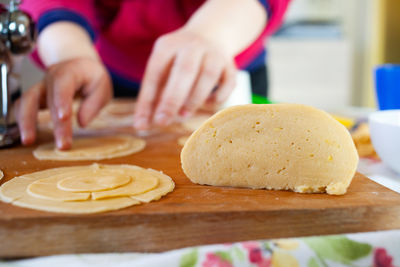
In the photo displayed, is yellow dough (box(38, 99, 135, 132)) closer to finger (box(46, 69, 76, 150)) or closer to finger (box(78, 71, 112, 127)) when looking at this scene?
finger (box(78, 71, 112, 127))

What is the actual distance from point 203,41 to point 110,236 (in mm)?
647

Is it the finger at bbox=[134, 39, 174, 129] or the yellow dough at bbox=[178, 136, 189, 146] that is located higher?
the finger at bbox=[134, 39, 174, 129]

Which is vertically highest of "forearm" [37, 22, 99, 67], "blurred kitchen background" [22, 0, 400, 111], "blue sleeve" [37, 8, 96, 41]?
"blue sleeve" [37, 8, 96, 41]

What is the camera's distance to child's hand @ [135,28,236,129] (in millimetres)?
956

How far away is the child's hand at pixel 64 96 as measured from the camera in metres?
0.90

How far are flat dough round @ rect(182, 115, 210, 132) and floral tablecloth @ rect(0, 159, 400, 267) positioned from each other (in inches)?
26.0

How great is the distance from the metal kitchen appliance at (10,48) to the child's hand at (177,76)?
0.28 m

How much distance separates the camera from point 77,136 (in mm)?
1051

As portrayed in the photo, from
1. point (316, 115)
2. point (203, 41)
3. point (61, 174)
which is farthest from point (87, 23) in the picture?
point (316, 115)

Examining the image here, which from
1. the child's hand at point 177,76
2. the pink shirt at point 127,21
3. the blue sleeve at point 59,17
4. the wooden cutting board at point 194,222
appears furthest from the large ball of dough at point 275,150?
the blue sleeve at point 59,17

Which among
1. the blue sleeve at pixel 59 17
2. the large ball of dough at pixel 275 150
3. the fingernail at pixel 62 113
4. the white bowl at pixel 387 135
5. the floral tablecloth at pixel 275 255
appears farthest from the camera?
the blue sleeve at pixel 59 17

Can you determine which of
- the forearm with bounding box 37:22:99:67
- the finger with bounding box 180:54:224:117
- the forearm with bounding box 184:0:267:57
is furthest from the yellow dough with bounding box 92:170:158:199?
the forearm with bounding box 37:22:99:67

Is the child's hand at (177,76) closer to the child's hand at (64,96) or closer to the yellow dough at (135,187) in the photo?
the child's hand at (64,96)

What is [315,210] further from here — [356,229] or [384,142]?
[384,142]
